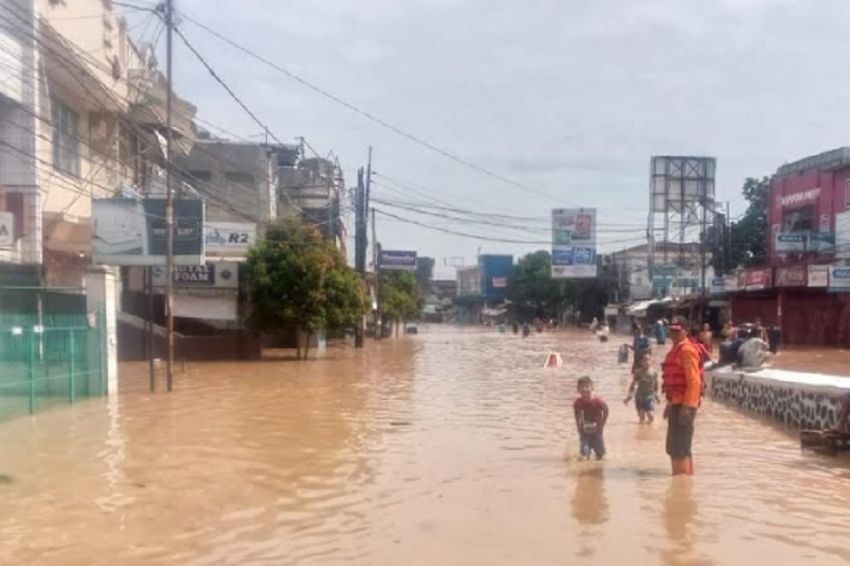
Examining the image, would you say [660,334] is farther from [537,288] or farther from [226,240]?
[537,288]

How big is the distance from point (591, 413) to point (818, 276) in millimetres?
38632

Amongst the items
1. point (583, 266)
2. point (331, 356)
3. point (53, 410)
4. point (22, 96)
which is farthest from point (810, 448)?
point (583, 266)

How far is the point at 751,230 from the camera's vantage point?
72688mm

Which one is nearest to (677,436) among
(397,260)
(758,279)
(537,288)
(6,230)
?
(6,230)

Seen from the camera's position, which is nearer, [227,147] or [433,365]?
[433,365]

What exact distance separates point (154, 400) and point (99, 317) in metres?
2.12

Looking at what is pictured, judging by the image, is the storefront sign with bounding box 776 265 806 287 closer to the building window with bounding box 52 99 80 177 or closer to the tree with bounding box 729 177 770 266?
the tree with bounding box 729 177 770 266

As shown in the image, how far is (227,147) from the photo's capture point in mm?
54188

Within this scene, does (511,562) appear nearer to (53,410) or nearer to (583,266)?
(53,410)

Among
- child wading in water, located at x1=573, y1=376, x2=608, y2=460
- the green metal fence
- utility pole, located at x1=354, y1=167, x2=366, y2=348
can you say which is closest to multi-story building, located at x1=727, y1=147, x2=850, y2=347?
utility pole, located at x1=354, y1=167, x2=366, y2=348

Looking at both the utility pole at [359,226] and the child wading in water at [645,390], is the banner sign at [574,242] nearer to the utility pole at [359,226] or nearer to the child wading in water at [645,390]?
the utility pole at [359,226]

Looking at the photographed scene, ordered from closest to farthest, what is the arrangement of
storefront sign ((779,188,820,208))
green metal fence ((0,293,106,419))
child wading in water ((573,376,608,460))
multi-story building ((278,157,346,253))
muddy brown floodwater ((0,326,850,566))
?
muddy brown floodwater ((0,326,850,566))
child wading in water ((573,376,608,460))
green metal fence ((0,293,106,419))
storefront sign ((779,188,820,208))
multi-story building ((278,157,346,253))

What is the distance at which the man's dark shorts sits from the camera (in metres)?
11.6

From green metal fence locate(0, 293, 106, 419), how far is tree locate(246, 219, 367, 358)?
A: 13846 mm
